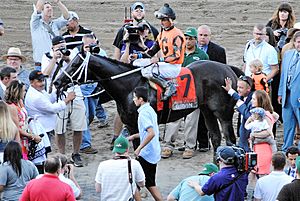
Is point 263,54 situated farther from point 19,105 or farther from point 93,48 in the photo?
point 19,105

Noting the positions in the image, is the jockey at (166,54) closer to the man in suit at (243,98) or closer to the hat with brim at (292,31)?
the man in suit at (243,98)

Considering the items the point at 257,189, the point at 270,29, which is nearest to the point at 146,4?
the point at 270,29

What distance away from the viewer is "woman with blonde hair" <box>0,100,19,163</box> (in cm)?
1256

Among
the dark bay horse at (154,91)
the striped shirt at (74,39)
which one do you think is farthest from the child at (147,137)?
the striped shirt at (74,39)

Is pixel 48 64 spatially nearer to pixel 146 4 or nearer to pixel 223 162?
pixel 223 162

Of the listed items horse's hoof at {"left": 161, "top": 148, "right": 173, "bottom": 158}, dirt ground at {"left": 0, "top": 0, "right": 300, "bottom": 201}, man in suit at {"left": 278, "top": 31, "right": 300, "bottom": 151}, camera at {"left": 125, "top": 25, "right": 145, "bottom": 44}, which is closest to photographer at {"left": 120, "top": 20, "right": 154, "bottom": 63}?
camera at {"left": 125, "top": 25, "right": 145, "bottom": 44}

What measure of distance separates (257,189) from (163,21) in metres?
4.34

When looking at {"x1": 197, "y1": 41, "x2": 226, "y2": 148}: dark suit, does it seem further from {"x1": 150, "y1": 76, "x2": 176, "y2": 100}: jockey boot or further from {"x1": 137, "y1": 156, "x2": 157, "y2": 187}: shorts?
{"x1": 137, "y1": 156, "x2": 157, "y2": 187}: shorts

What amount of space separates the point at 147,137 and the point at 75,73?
2.54 m

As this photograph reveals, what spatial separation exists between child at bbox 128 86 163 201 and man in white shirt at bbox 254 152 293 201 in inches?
83.9

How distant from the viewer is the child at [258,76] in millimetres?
16375

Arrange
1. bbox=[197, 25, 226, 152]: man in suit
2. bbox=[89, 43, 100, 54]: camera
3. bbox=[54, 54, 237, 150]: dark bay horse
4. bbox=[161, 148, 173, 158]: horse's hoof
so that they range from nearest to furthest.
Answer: bbox=[54, 54, 237, 150]: dark bay horse → bbox=[89, 43, 100, 54]: camera → bbox=[161, 148, 173, 158]: horse's hoof → bbox=[197, 25, 226, 152]: man in suit

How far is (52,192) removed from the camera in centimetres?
1107

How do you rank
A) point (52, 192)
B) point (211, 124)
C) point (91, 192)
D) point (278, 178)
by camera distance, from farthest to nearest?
1. point (211, 124)
2. point (91, 192)
3. point (278, 178)
4. point (52, 192)
